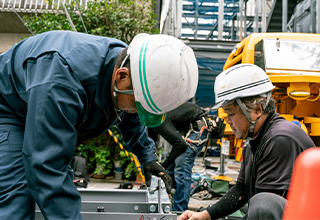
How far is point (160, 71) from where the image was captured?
124cm

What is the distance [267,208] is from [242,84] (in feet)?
2.91

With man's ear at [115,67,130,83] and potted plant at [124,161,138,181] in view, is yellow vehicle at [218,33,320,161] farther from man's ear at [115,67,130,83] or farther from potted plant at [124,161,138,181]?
potted plant at [124,161,138,181]

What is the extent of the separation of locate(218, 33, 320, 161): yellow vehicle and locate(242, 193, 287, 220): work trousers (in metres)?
2.77

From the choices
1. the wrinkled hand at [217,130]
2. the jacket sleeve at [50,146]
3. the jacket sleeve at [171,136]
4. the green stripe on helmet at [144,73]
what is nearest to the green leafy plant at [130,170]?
the wrinkled hand at [217,130]

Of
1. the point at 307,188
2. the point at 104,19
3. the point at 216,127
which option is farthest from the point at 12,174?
the point at 104,19

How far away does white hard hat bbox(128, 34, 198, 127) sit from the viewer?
1238 millimetres

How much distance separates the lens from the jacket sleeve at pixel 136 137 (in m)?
1.99

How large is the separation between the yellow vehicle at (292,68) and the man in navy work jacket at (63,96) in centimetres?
271

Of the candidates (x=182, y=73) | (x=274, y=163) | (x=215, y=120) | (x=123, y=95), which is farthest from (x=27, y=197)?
(x=215, y=120)

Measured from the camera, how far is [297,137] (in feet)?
4.75

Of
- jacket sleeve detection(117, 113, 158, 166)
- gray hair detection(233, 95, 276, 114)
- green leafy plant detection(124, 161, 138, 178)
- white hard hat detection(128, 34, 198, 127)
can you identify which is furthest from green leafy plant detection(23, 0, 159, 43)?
white hard hat detection(128, 34, 198, 127)

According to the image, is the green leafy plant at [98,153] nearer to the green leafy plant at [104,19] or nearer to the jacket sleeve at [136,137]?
the green leafy plant at [104,19]

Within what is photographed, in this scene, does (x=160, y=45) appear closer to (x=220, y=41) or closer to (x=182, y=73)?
(x=182, y=73)

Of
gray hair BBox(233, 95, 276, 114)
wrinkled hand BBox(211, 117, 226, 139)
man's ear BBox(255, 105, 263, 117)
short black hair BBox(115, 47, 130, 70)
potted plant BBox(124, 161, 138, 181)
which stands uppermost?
short black hair BBox(115, 47, 130, 70)
